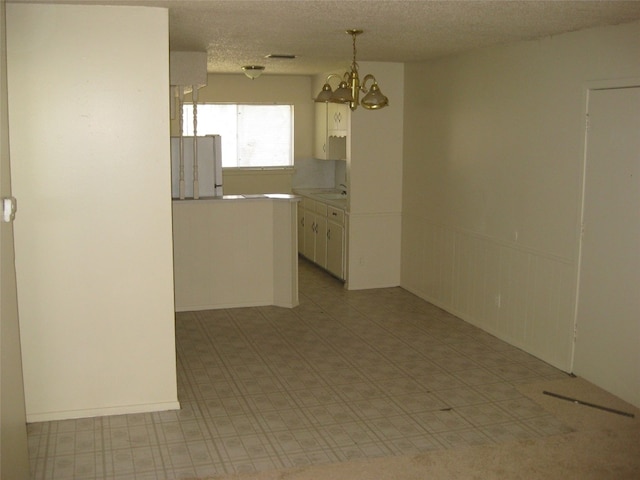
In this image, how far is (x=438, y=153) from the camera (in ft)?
22.8

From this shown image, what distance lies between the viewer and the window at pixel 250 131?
948 centimetres

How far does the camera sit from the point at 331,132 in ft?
29.3

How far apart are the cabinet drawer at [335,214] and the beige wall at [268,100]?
1653 millimetres

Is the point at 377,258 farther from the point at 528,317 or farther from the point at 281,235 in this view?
the point at 528,317

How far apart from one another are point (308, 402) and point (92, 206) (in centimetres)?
179

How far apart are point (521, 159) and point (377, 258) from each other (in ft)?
8.39

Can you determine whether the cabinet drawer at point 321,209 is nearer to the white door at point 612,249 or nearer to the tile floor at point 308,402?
the tile floor at point 308,402

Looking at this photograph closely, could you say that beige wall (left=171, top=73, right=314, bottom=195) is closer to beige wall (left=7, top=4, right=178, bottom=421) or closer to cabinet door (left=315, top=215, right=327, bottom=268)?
cabinet door (left=315, top=215, right=327, bottom=268)

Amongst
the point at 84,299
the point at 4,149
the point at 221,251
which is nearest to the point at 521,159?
the point at 221,251

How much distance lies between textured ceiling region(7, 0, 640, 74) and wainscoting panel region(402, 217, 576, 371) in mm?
1634

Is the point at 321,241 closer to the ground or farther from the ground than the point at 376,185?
closer to the ground

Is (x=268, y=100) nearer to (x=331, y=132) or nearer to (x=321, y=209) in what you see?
(x=331, y=132)

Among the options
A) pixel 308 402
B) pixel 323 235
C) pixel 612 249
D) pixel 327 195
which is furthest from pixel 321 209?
pixel 612 249

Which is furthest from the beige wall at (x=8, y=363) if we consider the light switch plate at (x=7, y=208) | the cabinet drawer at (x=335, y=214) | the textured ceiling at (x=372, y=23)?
the cabinet drawer at (x=335, y=214)
